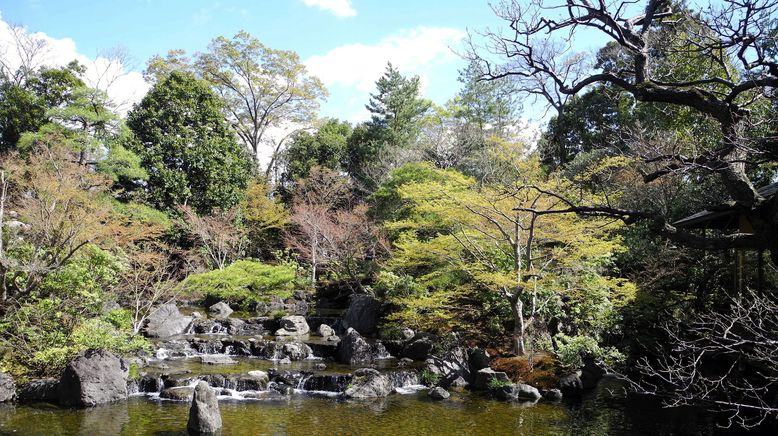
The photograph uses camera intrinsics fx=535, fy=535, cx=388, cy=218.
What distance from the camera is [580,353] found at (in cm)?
1249

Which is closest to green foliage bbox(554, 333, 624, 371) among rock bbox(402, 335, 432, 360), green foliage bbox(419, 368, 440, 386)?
green foliage bbox(419, 368, 440, 386)

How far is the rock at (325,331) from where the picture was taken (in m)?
18.2

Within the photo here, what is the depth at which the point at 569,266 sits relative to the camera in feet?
44.6

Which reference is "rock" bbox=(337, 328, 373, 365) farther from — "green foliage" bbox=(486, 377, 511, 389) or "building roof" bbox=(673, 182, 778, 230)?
"building roof" bbox=(673, 182, 778, 230)

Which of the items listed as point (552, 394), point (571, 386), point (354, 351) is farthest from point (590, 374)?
point (354, 351)

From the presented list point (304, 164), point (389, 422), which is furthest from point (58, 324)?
point (304, 164)

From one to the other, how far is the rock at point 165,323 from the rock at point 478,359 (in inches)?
378

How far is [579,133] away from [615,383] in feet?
69.2

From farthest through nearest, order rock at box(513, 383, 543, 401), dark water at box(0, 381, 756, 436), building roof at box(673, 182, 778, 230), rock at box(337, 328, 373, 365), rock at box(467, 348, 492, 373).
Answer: rock at box(337, 328, 373, 365) < rock at box(467, 348, 492, 373) < rock at box(513, 383, 543, 401) < building roof at box(673, 182, 778, 230) < dark water at box(0, 381, 756, 436)

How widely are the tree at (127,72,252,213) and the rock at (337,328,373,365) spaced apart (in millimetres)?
13469

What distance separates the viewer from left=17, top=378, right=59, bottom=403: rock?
10133 millimetres

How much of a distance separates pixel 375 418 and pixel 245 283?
42.3 ft

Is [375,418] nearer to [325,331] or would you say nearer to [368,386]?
[368,386]

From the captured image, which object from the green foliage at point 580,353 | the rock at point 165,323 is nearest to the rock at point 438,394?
the green foliage at point 580,353
